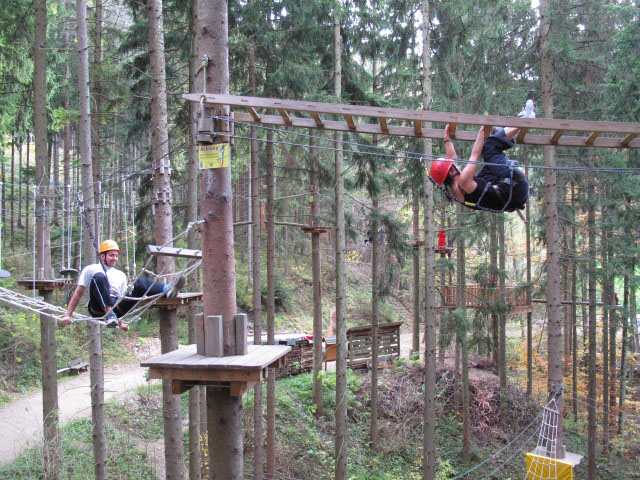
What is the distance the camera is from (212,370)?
141 inches

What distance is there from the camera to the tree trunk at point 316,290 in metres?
12.2

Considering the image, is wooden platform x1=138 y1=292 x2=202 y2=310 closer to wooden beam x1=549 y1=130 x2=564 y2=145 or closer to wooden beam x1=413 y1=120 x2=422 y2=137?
wooden beam x1=413 y1=120 x2=422 y2=137

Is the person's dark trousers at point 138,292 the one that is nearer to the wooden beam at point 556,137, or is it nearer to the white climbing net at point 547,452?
the wooden beam at point 556,137

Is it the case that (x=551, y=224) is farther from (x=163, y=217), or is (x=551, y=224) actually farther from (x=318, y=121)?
(x=163, y=217)

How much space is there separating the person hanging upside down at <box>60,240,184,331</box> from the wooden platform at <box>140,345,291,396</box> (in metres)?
1.54

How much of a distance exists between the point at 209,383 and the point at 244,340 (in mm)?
433

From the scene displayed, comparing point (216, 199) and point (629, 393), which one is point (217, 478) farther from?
point (629, 393)

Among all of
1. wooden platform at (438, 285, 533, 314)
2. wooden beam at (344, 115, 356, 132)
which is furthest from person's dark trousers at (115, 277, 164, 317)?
wooden platform at (438, 285, 533, 314)

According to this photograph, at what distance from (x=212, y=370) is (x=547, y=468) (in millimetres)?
6367

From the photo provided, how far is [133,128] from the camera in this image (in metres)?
11.1

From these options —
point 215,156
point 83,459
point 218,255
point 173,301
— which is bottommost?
point 83,459

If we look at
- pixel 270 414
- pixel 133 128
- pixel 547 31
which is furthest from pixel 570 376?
pixel 133 128

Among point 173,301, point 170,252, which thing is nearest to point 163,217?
point 173,301

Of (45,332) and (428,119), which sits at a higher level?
(428,119)
